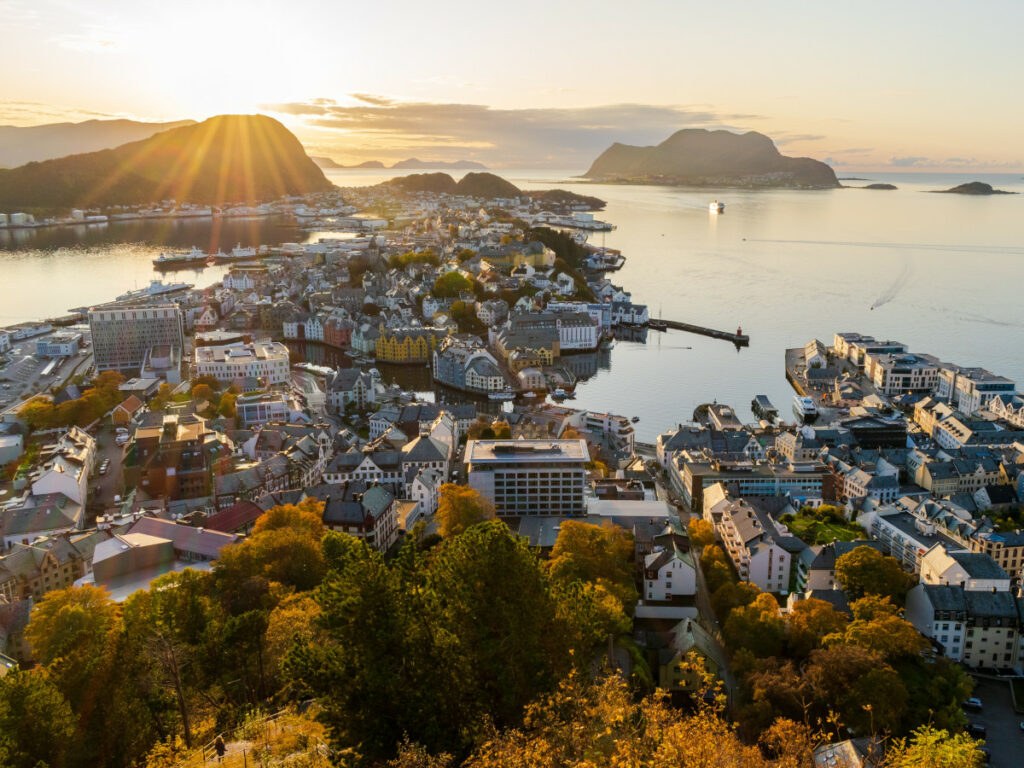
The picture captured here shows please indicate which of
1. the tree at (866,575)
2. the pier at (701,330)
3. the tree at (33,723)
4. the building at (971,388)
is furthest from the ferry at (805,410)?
the tree at (33,723)

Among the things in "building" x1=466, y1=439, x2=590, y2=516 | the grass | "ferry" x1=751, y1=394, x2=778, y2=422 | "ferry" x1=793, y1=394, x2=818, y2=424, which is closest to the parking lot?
the grass

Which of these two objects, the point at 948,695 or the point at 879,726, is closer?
the point at 879,726

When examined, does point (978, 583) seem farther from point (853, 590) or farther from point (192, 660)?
point (192, 660)

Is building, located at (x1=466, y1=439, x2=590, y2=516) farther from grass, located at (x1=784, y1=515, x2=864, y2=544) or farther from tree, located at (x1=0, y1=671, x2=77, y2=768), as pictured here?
tree, located at (x1=0, y1=671, x2=77, y2=768)

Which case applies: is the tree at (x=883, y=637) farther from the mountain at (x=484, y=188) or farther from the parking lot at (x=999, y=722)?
the mountain at (x=484, y=188)

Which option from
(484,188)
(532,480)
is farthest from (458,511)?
(484,188)

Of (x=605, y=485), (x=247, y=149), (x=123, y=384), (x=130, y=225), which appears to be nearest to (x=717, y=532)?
(x=605, y=485)

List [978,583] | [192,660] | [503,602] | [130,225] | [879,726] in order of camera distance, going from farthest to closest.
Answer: [130,225], [978,583], [879,726], [192,660], [503,602]
